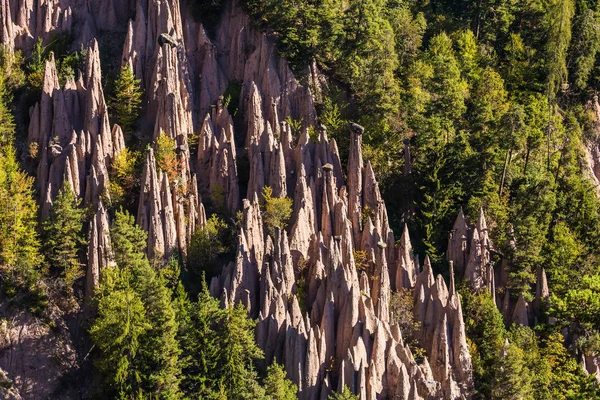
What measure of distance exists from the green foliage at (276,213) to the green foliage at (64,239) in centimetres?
981

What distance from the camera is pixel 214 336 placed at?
43281 mm

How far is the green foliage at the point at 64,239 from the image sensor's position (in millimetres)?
46406

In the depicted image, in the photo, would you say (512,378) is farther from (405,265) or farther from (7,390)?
(7,390)

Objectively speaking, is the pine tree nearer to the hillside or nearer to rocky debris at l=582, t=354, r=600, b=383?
the hillside

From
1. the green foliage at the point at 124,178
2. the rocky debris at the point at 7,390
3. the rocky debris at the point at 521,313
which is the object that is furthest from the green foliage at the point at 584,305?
the rocky debris at the point at 7,390

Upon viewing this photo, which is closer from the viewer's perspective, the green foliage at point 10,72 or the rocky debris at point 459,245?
the rocky debris at point 459,245

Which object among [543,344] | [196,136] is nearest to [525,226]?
[543,344]

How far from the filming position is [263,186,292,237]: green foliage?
4909cm

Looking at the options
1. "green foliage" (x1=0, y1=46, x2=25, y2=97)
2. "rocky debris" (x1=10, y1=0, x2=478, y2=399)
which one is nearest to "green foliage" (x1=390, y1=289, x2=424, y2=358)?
"rocky debris" (x1=10, y1=0, x2=478, y2=399)

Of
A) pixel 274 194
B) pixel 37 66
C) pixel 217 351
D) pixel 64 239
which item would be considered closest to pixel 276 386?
pixel 217 351

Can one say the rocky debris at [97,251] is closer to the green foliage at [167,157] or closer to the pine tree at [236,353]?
the green foliage at [167,157]

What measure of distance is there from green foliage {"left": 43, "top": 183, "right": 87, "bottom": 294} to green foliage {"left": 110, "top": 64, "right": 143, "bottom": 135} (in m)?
7.74

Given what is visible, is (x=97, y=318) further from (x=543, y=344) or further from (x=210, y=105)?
(x=543, y=344)

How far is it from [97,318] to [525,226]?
24.9 meters
